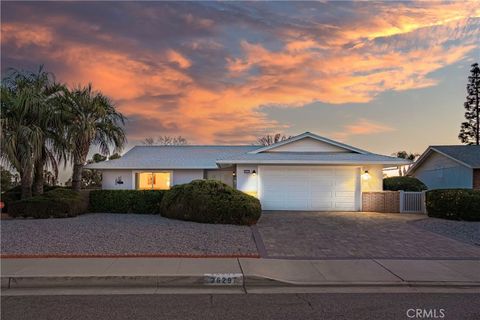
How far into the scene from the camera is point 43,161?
1670 cm

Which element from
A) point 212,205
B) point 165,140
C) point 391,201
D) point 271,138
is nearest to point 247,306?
point 212,205

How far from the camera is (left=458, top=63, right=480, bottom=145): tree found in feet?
146

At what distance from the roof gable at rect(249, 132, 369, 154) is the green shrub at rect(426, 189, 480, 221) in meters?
4.63

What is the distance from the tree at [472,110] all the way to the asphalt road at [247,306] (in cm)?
4599

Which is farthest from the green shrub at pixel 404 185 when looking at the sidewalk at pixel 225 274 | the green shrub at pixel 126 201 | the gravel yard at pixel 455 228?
the sidewalk at pixel 225 274

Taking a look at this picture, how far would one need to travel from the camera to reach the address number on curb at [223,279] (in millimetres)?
6687

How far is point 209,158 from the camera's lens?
2445 centimetres

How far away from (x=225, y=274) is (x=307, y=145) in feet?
46.2

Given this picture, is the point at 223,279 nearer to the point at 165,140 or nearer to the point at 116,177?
the point at 116,177

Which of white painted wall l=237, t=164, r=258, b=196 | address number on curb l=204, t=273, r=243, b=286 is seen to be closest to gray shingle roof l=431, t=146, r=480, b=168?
white painted wall l=237, t=164, r=258, b=196

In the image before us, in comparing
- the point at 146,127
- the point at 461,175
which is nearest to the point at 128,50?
the point at 146,127

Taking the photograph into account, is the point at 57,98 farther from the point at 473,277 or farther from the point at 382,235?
the point at 473,277

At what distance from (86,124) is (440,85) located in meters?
18.6

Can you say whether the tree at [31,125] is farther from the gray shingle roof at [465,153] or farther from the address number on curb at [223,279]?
the gray shingle roof at [465,153]
